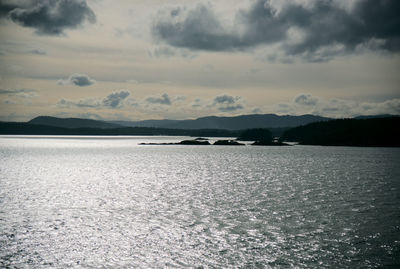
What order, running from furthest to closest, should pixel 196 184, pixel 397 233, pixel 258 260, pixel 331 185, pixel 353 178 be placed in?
1. pixel 353 178
2. pixel 196 184
3. pixel 331 185
4. pixel 397 233
5. pixel 258 260

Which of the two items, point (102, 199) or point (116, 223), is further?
point (102, 199)

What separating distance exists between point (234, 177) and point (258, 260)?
48.5 meters

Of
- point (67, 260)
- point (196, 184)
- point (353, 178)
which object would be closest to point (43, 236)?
point (67, 260)

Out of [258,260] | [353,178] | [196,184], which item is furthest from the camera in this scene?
[353,178]

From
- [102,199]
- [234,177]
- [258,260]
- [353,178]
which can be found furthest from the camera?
[234,177]

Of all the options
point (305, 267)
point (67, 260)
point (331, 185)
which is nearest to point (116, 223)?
point (67, 260)

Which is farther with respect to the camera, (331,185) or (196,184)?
(196,184)

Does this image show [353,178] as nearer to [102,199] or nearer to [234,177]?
[234,177]

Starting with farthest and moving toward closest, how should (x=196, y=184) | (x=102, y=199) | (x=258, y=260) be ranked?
(x=196, y=184)
(x=102, y=199)
(x=258, y=260)

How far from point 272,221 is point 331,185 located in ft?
94.1

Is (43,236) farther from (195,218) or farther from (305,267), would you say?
(305,267)

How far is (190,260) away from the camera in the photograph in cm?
2223

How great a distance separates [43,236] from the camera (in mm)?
27625

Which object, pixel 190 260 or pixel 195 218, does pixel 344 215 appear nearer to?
pixel 195 218
